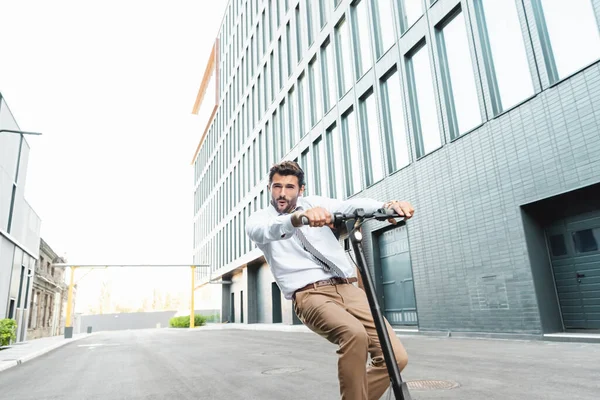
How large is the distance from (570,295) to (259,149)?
22.9m

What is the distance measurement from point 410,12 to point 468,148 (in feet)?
18.5

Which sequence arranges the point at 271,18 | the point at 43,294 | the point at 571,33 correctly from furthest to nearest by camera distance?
the point at 43,294 < the point at 271,18 < the point at 571,33

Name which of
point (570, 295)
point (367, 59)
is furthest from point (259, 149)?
point (570, 295)

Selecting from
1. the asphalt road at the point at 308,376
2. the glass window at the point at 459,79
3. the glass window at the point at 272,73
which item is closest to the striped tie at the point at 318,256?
the asphalt road at the point at 308,376

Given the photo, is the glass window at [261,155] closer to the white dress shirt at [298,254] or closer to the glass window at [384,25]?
the glass window at [384,25]

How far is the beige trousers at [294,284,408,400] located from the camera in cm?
229

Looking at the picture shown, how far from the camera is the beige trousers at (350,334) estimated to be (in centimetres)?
229

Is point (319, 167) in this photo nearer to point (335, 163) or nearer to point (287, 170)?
point (335, 163)

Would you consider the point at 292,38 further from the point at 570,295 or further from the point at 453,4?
the point at 570,295

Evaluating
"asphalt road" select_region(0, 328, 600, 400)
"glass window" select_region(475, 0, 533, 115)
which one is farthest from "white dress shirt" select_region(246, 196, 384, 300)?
"glass window" select_region(475, 0, 533, 115)

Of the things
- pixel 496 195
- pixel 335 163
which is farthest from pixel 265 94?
pixel 496 195

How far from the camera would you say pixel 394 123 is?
47.1 feet

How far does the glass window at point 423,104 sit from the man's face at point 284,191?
33.6ft

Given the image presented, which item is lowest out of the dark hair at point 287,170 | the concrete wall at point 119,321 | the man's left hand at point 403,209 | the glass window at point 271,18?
the concrete wall at point 119,321
